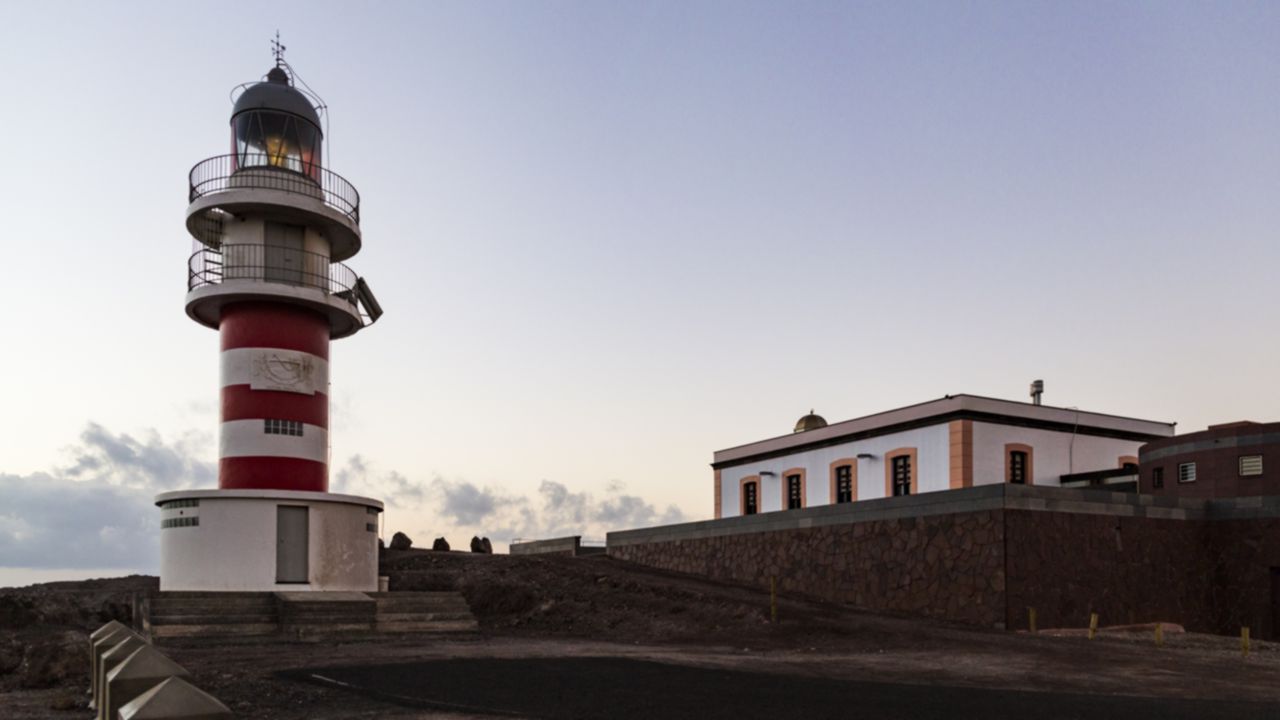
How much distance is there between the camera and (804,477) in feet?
132

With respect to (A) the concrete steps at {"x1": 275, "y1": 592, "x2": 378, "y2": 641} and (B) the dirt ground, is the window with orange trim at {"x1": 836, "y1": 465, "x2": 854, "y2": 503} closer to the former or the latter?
(B) the dirt ground

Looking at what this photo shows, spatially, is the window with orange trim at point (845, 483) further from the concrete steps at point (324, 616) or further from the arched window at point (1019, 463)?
the concrete steps at point (324, 616)

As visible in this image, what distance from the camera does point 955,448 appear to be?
3259 cm

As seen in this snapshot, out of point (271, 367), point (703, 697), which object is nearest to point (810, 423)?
point (271, 367)

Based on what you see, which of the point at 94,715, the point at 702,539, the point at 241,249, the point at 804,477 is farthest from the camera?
the point at 804,477

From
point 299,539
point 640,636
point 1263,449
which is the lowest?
point 640,636

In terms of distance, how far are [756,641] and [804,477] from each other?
21383mm

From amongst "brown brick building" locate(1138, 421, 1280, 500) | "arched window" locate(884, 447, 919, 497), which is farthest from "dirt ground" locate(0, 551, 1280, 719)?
"arched window" locate(884, 447, 919, 497)

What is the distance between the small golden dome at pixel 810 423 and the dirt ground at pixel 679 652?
48.7 ft

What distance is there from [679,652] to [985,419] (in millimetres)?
19725

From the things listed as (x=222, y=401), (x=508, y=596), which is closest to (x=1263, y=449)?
(x=508, y=596)

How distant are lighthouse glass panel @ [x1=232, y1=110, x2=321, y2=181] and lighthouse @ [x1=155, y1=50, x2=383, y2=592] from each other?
3 centimetres

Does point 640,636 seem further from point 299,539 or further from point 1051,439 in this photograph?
point 1051,439

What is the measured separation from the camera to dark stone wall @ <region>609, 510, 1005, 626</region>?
22.2 meters
